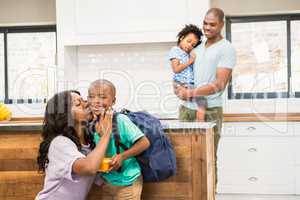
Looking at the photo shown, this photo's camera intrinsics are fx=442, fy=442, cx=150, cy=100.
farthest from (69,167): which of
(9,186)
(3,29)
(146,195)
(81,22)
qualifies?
(3,29)

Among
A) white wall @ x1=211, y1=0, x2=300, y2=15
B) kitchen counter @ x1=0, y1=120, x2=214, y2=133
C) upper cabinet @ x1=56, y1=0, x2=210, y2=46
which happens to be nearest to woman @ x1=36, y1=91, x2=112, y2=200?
kitchen counter @ x1=0, y1=120, x2=214, y2=133

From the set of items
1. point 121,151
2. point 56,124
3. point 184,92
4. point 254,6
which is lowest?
point 121,151

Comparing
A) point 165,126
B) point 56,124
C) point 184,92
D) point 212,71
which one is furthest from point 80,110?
point 212,71

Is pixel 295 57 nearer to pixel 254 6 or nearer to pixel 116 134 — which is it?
pixel 254 6

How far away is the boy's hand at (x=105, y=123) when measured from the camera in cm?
191

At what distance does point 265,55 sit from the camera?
5.00 meters

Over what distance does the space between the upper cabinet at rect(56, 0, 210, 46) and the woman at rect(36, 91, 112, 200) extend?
2424 mm

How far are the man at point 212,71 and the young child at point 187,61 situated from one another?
40 millimetres

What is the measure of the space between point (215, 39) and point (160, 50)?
1902mm

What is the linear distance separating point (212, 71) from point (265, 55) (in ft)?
8.11

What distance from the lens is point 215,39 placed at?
9.14ft

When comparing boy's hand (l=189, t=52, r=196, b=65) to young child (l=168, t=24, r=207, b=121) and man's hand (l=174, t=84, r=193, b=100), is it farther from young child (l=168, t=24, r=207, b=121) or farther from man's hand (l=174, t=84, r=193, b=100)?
man's hand (l=174, t=84, r=193, b=100)

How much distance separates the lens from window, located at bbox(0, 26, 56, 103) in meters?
5.25

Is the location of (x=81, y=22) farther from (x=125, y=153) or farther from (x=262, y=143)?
(x=125, y=153)
